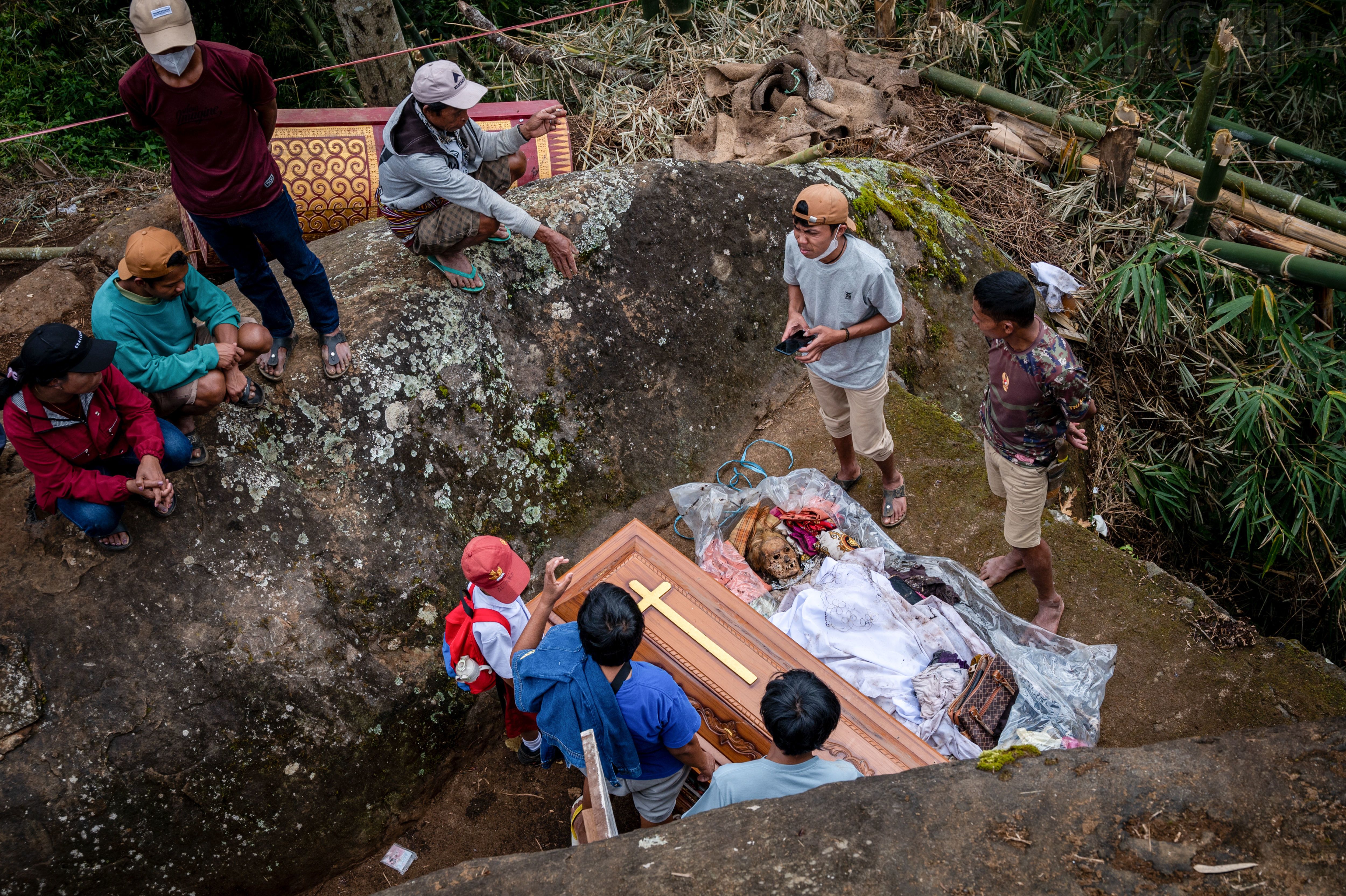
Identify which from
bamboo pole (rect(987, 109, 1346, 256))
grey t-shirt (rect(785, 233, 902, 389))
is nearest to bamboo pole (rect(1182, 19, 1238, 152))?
bamboo pole (rect(987, 109, 1346, 256))

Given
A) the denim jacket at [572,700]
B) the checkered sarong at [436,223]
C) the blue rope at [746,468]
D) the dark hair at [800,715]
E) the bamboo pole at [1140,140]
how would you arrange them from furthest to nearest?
the bamboo pole at [1140,140]
the blue rope at [746,468]
the checkered sarong at [436,223]
the denim jacket at [572,700]
the dark hair at [800,715]

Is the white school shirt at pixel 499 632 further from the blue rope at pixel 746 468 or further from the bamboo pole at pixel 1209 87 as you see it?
the bamboo pole at pixel 1209 87

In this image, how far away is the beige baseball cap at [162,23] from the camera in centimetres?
250

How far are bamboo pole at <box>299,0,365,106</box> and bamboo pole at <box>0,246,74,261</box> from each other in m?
2.50

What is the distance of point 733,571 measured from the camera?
11.8 feet

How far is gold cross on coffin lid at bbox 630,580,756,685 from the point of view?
2.93m

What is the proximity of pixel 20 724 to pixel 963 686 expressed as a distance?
320cm

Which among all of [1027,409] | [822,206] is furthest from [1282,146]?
[822,206]

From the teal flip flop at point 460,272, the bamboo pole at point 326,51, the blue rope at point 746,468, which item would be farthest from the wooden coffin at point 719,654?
the bamboo pole at point 326,51

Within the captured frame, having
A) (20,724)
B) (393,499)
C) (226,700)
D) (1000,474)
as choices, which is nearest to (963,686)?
(1000,474)

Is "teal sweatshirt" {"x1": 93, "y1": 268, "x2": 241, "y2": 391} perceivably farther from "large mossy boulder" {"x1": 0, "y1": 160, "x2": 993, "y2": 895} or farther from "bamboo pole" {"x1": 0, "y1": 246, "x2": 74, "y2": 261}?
"bamboo pole" {"x1": 0, "y1": 246, "x2": 74, "y2": 261}

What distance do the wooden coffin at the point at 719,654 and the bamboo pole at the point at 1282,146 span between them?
16.2ft

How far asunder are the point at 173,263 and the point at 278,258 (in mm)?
443

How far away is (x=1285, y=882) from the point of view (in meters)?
1.46
